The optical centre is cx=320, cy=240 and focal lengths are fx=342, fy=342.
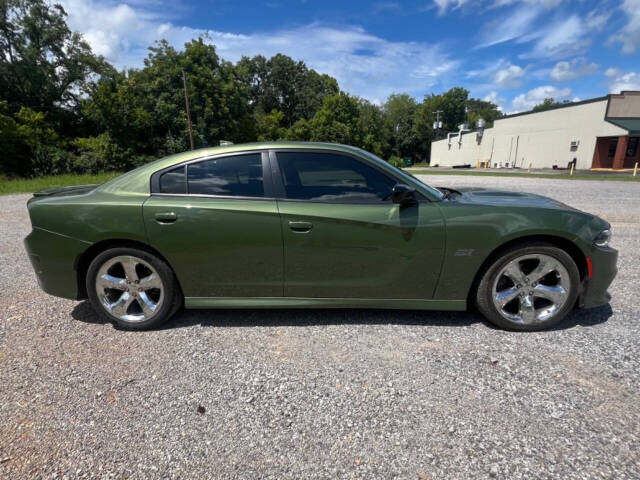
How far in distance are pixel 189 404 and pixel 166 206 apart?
1512 millimetres

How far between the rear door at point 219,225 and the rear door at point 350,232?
0.48ft

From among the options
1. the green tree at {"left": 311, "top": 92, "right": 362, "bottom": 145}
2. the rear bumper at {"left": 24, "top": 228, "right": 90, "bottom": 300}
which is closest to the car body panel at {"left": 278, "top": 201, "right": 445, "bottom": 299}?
the rear bumper at {"left": 24, "top": 228, "right": 90, "bottom": 300}

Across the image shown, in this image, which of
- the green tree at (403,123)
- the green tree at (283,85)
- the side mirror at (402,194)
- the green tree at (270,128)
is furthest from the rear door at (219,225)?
the green tree at (403,123)

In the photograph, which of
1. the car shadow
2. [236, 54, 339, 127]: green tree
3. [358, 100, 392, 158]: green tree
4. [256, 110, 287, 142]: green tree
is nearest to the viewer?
the car shadow

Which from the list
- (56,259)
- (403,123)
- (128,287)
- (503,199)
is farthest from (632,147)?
(403,123)

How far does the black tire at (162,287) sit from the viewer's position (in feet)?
9.39

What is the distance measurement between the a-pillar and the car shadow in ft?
118

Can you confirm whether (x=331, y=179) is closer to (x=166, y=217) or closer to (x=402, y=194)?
(x=402, y=194)

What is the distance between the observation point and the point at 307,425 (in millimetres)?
1941

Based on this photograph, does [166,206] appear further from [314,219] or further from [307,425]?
[307,425]

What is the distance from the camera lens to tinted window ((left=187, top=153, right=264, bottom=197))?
2.83 metres

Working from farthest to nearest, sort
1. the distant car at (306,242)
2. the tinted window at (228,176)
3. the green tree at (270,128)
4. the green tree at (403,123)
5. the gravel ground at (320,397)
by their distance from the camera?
the green tree at (403,123) → the green tree at (270,128) → the tinted window at (228,176) → the distant car at (306,242) → the gravel ground at (320,397)

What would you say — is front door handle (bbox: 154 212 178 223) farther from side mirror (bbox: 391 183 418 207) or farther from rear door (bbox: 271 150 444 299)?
side mirror (bbox: 391 183 418 207)

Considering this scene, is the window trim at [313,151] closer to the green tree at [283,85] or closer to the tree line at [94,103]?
the tree line at [94,103]
